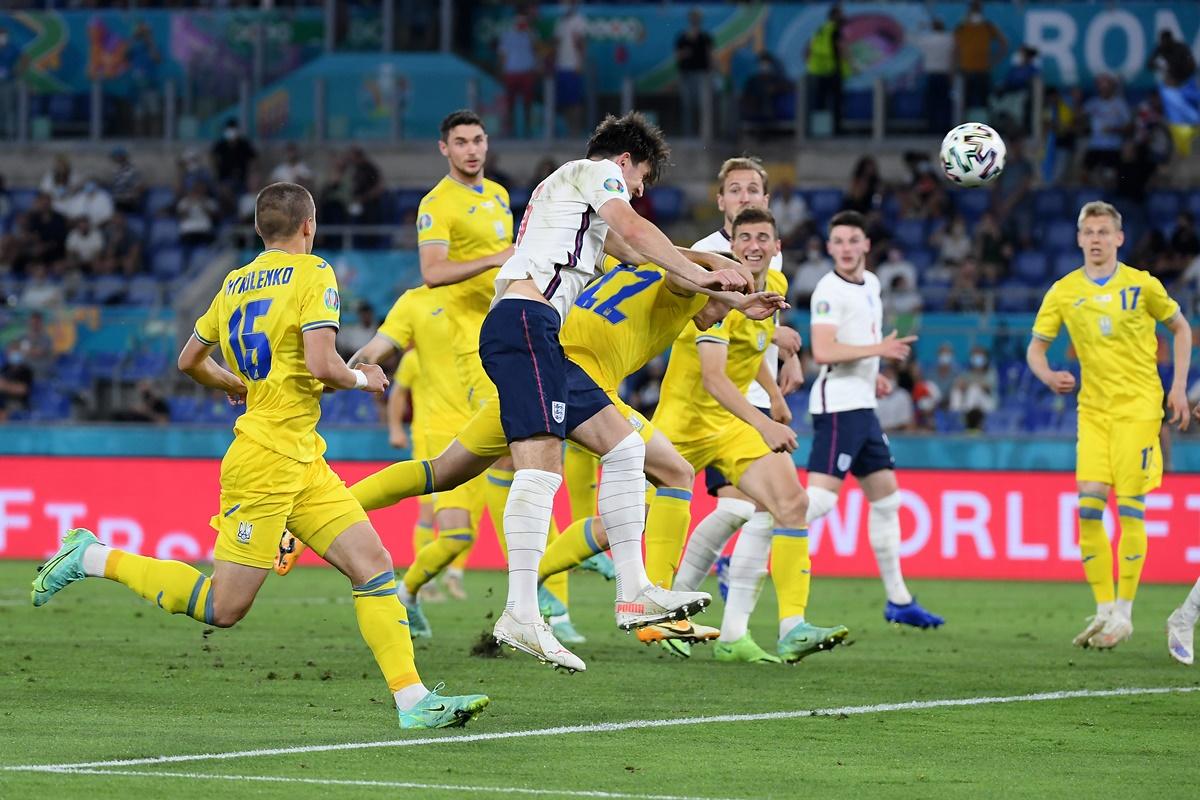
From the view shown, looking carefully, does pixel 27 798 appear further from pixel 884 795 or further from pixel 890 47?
pixel 890 47

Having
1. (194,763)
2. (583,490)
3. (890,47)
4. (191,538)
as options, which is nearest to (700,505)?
(191,538)

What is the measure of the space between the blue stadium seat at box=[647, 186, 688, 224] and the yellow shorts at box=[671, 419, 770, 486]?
14559 mm

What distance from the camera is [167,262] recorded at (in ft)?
80.5

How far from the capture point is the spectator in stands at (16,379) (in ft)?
66.1

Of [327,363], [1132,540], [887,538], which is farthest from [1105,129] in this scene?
[327,363]

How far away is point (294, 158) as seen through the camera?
24938 mm

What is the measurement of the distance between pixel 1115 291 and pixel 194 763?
22.5 feet

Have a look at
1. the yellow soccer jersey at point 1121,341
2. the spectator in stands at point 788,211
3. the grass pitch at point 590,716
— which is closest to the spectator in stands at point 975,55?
the spectator in stands at point 788,211

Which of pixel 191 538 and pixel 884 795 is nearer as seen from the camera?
pixel 884 795

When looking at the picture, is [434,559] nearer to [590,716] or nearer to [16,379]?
[590,716]

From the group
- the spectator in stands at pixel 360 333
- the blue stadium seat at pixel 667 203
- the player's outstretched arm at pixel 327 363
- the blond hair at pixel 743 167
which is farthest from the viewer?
the blue stadium seat at pixel 667 203

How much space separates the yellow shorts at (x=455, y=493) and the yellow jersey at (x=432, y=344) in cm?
6

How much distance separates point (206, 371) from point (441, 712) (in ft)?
5.81

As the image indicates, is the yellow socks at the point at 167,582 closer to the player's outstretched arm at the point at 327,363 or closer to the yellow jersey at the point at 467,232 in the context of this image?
the player's outstretched arm at the point at 327,363
